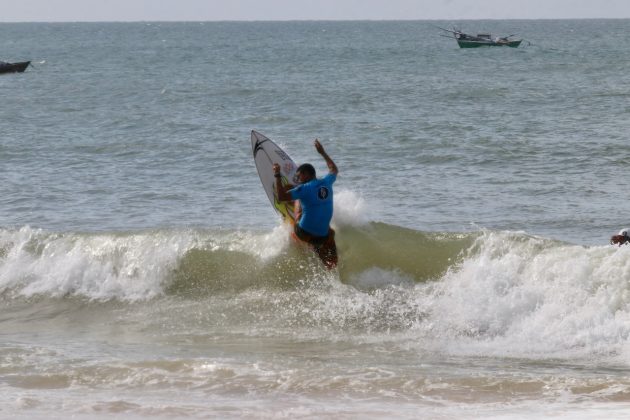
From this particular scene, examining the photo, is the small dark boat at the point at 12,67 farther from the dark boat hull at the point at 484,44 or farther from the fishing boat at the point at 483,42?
the dark boat hull at the point at 484,44

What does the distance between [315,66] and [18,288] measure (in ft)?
158

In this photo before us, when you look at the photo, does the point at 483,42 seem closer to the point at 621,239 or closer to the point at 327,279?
the point at 621,239

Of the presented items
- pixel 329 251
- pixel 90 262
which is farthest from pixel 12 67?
pixel 329 251

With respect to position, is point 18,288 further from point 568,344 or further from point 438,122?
point 438,122

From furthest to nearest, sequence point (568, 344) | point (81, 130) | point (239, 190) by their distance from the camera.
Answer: point (81, 130), point (239, 190), point (568, 344)

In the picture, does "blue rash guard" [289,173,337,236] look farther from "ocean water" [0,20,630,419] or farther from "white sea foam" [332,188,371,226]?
"white sea foam" [332,188,371,226]

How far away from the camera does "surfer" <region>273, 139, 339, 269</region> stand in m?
11.8

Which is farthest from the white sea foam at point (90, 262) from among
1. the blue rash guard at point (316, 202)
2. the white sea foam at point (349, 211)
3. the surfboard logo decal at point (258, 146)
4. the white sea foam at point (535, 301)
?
the white sea foam at point (535, 301)

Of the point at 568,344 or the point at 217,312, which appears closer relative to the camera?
the point at 568,344

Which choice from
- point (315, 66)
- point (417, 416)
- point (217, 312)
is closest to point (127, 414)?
point (417, 416)

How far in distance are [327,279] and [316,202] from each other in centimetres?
127

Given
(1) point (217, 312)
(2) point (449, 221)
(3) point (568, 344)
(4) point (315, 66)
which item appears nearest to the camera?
(3) point (568, 344)

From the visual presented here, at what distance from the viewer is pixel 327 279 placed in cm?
1275

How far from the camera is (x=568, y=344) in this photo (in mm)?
10422
